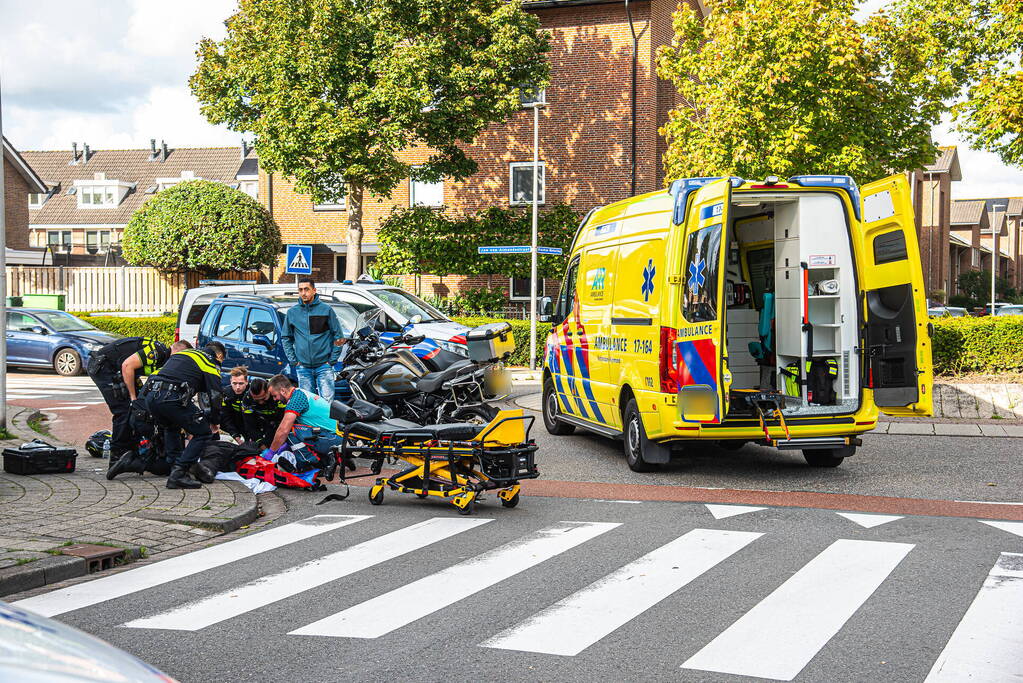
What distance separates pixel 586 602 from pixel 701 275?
468cm

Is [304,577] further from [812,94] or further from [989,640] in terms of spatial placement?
[812,94]

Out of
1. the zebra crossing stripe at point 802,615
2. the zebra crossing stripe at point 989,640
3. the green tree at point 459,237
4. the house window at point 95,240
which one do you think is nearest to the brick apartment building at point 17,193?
the house window at point 95,240

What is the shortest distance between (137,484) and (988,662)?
743cm

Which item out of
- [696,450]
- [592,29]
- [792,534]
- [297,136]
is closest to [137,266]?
[297,136]

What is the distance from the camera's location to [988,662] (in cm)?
486

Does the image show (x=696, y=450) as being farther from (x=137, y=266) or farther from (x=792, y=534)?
(x=137, y=266)

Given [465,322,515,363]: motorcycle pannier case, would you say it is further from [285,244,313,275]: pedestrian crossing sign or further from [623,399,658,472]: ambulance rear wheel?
[623,399,658,472]: ambulance rear wheel

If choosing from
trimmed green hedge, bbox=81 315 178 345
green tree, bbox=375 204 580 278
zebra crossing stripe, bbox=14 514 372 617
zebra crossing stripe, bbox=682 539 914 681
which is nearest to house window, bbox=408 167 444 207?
green tree, bbox=375 204 580 278

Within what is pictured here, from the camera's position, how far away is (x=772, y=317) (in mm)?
11594

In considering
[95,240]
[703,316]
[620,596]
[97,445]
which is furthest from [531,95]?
[95,240]

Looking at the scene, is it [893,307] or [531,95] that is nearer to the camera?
[893,307]

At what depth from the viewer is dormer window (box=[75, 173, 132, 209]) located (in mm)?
70188

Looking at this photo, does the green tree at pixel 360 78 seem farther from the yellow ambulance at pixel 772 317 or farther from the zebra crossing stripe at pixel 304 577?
the zebra crossing stripe at pixel 304 577

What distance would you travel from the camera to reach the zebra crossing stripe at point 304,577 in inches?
223
